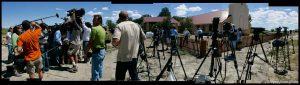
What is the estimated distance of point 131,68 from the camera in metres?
5.65

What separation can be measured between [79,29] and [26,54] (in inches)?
90.4

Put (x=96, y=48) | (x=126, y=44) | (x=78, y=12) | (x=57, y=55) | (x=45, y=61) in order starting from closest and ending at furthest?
(x=126, y=44)
(x=96, y=48)
(x=78, y=12)
(x=45, y=61)
(x=57, y=55)

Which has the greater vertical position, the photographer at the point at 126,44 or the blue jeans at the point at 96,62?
the photographer at the point at 126,44

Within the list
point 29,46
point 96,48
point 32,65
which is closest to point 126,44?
point 96,48

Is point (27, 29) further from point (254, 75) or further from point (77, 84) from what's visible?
point (254, 75)

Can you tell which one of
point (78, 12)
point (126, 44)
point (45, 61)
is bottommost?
point (45, 61)

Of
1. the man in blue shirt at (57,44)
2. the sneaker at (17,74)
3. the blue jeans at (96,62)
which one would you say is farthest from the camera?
the man in blue shirt at (57,44)

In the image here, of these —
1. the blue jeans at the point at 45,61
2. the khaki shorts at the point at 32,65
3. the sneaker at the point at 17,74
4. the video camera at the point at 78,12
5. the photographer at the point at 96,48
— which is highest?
the video camera at the point at 78,12

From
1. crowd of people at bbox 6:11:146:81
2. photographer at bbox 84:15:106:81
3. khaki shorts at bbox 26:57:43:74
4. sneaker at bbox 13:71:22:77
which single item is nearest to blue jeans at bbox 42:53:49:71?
crowd of people at bbox 6:11:146:81

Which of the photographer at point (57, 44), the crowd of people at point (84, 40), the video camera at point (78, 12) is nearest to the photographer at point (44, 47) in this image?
the crowd of people at point (84, 40)

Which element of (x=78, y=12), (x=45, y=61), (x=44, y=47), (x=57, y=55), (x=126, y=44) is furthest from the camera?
(x=57, y=55)

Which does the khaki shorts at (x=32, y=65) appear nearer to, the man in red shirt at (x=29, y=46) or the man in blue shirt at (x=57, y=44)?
the man in red shirt at (x=29, y=46)

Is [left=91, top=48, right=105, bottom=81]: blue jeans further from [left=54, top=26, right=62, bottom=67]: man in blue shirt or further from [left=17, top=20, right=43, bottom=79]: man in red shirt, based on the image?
[left=54, top=26, right=62, bottom=67]: man in blue shirt

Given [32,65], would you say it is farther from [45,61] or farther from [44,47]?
[44,47]
